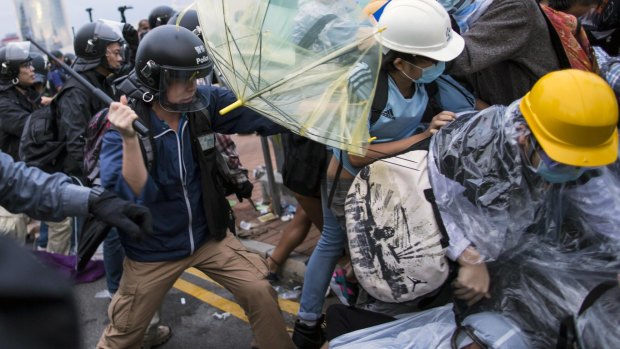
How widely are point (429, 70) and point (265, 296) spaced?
1.39m

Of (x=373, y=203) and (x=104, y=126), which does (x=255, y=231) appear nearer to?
(x=104, y=126)

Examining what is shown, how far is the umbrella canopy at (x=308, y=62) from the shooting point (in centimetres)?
206

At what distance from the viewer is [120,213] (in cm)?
220

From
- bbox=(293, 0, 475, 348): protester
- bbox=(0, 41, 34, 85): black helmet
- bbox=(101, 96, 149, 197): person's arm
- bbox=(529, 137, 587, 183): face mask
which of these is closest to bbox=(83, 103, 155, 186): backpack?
bbox=(101, 96, 149, 197): person's arm

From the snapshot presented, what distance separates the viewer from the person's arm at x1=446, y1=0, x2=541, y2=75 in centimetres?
243

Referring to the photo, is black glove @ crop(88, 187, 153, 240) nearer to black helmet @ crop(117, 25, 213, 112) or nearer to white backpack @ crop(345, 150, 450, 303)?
black helmet @ crop(117, 25, 213, 112)

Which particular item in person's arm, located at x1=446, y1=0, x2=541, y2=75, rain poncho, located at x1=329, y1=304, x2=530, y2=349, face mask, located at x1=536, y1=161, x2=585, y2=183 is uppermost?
person's arm, located at x1=446, y1=0, x2=541, y2=75

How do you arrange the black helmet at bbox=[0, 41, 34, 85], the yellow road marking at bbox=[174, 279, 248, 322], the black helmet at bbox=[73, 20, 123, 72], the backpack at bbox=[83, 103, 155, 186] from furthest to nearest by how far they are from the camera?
the black helmet at bbox=[0, 41, 34, 85] < the black helmet at bbox=[73, 20, 123, 72] < the yellow road marking at bbox=[174, 279, 248, 322] < the backpack at bbox=[83, 103, 155, 186]

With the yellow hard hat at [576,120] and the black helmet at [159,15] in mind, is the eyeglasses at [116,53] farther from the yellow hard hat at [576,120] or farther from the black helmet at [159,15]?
the yellow hard hat at [576,120]

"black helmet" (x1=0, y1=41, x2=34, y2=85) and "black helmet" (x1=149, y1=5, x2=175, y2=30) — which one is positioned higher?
"black helmet" (x1=0, y1=41, x2=34, y2=85)

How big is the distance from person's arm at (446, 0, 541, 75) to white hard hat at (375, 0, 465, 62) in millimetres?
172

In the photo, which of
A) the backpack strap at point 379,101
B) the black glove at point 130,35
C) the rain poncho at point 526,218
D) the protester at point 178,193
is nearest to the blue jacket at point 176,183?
the protester at point 178,193

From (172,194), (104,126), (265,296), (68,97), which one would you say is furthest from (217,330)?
(68,97)

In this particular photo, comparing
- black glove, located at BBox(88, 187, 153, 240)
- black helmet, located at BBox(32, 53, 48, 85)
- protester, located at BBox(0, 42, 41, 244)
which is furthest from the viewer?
black helmet, located at BBox(32, 53, 48, 85)
